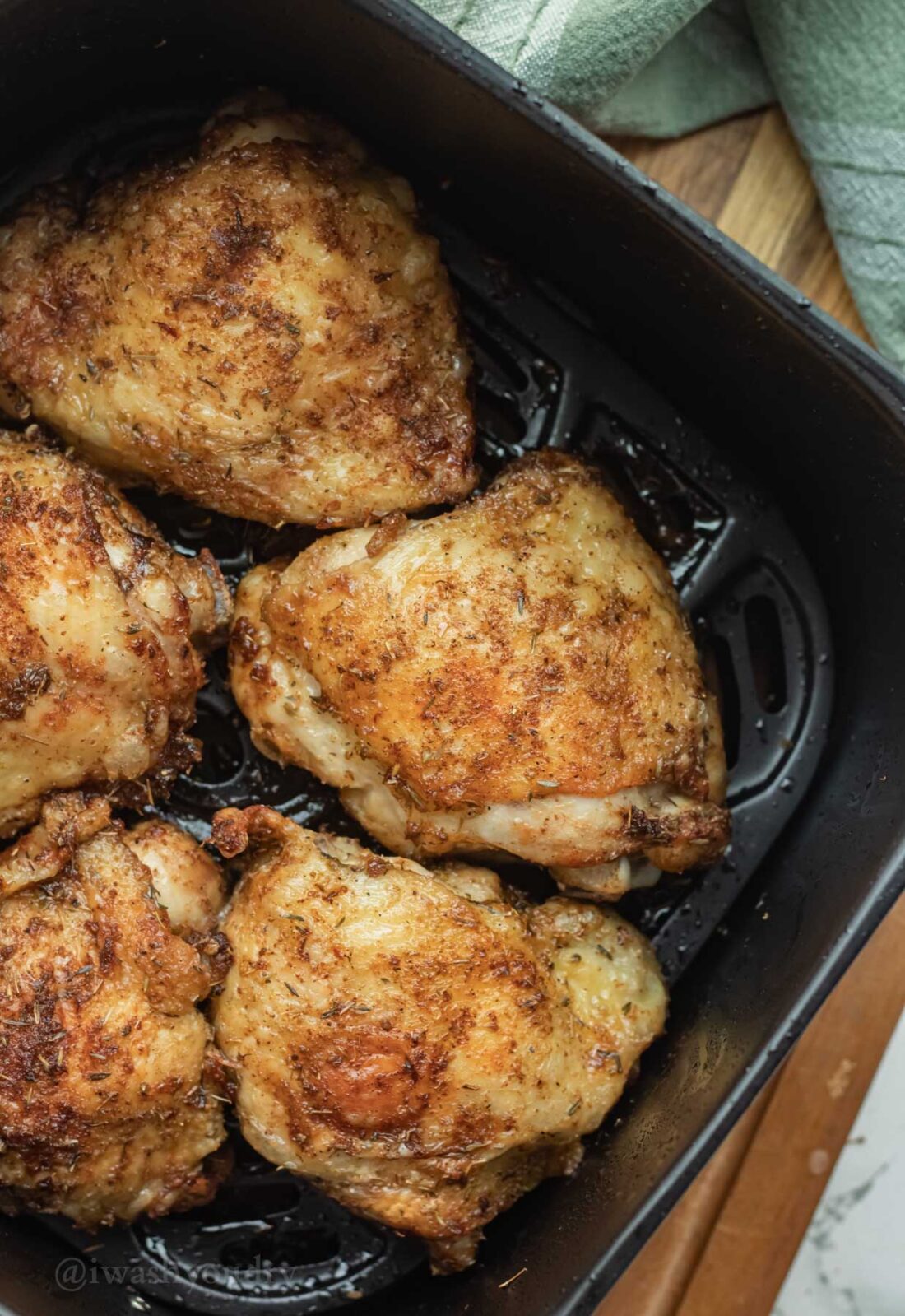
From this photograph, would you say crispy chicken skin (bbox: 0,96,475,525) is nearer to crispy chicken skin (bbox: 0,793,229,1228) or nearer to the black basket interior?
the black basket interior

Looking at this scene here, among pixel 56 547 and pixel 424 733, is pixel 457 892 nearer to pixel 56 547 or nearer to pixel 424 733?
pixel 424 733

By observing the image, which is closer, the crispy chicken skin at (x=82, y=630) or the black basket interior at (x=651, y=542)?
the crispy chicken skin at (x=82, y=630)

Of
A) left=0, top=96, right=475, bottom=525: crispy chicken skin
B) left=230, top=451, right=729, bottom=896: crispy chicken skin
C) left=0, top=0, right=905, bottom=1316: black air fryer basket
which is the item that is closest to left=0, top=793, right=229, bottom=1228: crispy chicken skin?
left=0, top=0, right=905, bottom=1316: black air fryer basket

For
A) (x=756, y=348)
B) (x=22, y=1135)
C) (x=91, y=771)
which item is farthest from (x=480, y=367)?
(x=22, y=1135)

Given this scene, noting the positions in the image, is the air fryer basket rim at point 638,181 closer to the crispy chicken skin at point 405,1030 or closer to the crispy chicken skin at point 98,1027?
the crispy chicken skin at point 405,1030

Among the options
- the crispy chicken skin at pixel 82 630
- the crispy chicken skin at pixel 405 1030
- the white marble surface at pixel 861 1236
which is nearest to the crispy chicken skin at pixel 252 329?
the crispy chicken skin at pixel 82 630
